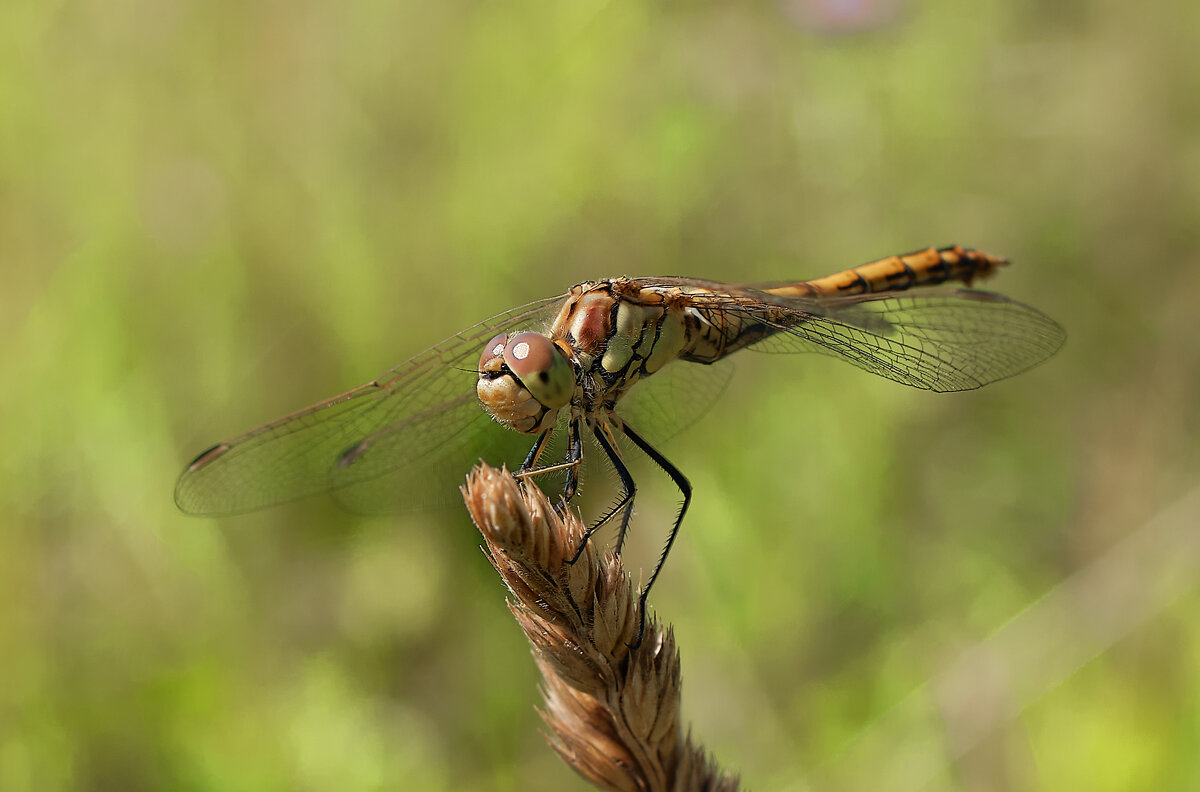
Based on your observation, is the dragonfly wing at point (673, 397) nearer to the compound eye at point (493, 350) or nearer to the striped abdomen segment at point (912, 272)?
the striped abdomen segment at point (912, 272)

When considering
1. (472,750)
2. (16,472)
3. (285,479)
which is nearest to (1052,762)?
(472,750)

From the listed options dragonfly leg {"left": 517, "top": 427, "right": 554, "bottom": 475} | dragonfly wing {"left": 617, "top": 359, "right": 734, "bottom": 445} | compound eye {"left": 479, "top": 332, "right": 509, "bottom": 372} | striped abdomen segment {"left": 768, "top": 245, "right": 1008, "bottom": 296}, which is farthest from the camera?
striped abdomen segment {"left": 768, "top": 245, "right": 1008, "bottom": 296}

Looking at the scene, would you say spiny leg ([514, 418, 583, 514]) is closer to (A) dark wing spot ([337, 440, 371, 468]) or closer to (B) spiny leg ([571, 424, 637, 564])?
(B) spiny leg ([571, 424, 637, 564])

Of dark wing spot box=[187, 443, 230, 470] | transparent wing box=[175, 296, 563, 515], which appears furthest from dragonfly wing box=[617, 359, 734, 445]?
dark wing spot box=[187, 443, 230, 470]

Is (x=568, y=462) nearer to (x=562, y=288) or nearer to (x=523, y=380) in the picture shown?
(x=523, y=380)

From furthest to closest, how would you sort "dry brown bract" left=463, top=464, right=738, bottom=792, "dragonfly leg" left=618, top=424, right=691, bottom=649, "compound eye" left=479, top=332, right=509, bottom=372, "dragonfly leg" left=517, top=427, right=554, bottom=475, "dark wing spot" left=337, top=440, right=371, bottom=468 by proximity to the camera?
1. "dark wing spot" left=337, top=440, right=371, bottom=468
2. "dragonfly leg" left=517, top=427, right=554, bottom=475
3. "compound eye" left=479, top=332, right=509, bottom=372
4. "dragonfly leg" left=618, top=424, right=691, bottom=649
5. "dry brown bract" left=463, top=464, right=738, bottom=792

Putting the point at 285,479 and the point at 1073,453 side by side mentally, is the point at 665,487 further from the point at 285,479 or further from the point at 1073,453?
the point at 1073,453
